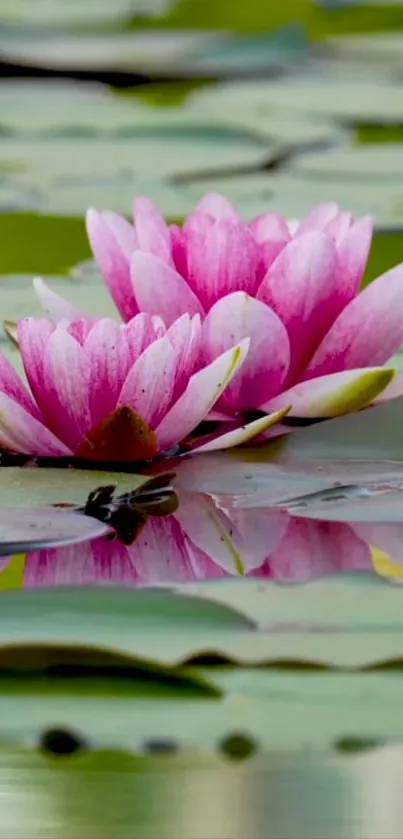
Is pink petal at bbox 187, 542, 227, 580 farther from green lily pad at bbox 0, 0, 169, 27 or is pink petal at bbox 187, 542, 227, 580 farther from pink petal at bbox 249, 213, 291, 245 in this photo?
green lily pad at bbox 0, 0, 169, 27

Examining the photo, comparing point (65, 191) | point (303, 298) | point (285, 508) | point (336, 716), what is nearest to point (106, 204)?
point (65, 191)

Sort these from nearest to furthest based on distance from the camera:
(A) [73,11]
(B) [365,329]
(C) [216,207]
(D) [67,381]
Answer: (D) [67,381]
(B) [365,329]
(C) [216,207]
(A) [73,11]

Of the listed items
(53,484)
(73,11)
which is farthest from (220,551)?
(73,11)

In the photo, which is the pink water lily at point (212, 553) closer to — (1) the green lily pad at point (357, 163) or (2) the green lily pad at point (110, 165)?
(2) the green lily pad at point (110, 165)

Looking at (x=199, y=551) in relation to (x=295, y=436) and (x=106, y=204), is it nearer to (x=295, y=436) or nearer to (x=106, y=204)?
(x=295, y=436)

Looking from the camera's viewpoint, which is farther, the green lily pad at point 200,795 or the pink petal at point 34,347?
the pink petal at point 34,347

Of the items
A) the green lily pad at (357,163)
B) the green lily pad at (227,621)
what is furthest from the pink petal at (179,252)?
the green lily pad at (357,163)

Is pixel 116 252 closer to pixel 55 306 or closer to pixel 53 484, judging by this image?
pixel 55 306
